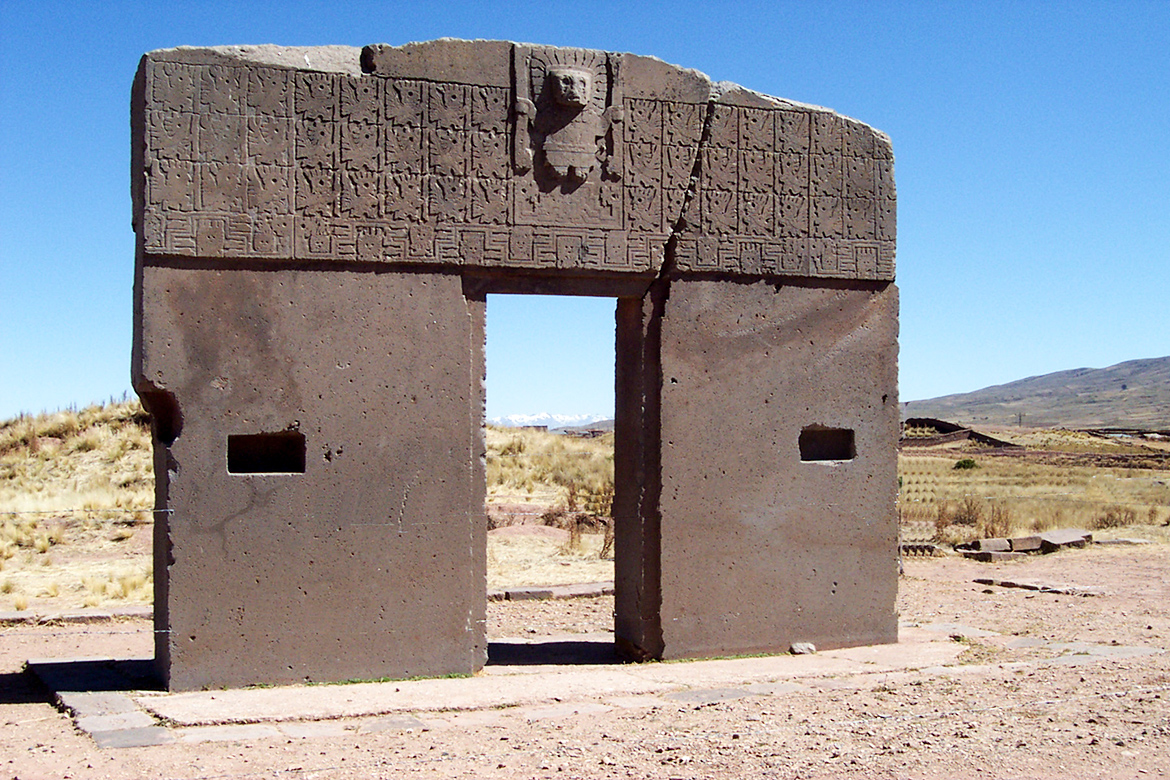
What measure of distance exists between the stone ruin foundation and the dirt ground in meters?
0.99

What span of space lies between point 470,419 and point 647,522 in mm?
1203

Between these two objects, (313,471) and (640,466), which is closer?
(313,471)

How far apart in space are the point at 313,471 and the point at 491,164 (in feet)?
6.12

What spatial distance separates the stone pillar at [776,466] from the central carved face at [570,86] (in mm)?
1148

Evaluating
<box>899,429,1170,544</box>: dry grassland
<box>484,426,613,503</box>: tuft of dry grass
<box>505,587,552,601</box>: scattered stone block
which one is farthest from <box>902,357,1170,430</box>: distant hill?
<box>505,587,552,601</box>: scattered stone block

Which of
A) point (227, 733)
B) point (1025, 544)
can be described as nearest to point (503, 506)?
point (1025, 544)

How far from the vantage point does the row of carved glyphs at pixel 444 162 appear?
5.93 metres

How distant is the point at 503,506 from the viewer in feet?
55.6

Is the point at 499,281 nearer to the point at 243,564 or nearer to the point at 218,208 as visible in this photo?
the point at 218,208

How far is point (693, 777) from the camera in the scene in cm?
429

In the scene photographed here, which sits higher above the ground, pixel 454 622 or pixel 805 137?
pixel 805 137

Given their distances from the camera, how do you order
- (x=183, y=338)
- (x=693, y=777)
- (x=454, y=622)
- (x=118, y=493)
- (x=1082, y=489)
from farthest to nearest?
(x=1082, y=489)
(x=118, y=493)
(x=454, y=622)
(x=183, y=338)
(x=693, y=777)

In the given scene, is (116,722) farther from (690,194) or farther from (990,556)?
(990,556)

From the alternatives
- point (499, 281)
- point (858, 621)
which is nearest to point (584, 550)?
point (858, 621)
